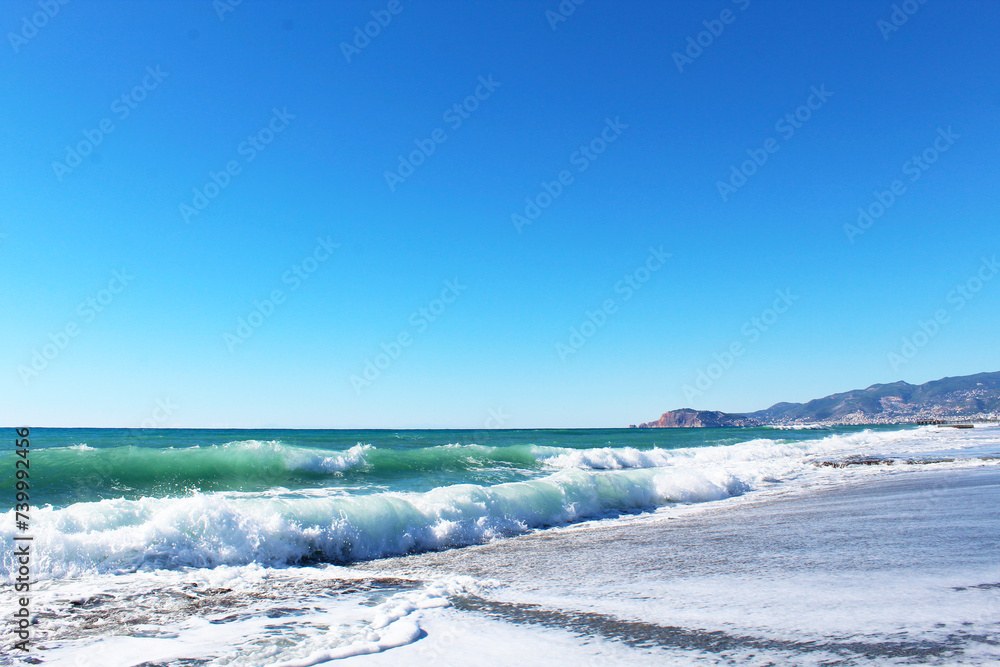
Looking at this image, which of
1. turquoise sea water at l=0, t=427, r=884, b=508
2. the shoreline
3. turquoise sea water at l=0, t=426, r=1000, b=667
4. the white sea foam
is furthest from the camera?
turquoise sea water at l=0, t=427, r=884, b=508

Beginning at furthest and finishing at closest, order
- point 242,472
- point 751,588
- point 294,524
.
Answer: point 242,472 → point 294,524 → point 751,588

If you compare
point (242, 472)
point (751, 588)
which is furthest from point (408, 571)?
point (242, 472)

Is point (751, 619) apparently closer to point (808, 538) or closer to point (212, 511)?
point (808, 538)

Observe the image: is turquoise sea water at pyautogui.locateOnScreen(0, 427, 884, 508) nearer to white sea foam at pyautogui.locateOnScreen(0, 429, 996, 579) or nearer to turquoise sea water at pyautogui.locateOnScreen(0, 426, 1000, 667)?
turquoise sea water at pyautogui.locateOnScreen(0, 426, 1000, 667)

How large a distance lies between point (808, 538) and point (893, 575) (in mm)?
2713

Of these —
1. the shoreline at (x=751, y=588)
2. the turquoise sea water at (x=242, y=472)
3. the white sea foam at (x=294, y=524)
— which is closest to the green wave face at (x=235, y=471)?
the turquoise sea water at (x=242, y=472)

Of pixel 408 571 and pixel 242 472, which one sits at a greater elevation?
pixel 242 472

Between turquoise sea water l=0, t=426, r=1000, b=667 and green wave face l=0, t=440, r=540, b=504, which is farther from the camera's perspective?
green wave face l=0, t=440, r=540, b=504

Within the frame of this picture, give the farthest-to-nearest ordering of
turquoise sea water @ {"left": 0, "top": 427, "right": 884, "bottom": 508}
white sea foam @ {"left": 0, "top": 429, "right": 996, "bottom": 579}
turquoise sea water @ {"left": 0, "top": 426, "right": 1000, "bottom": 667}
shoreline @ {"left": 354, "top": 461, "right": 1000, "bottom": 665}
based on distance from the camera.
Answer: turquoise sea water @ {"left": 0, "top": 427, "right": 884, "bottom": 508} → white sea foam @ {"left": 0, "top": 429, "right": 996, "bottom": 579} → turquoise sea water @ {"left": 0, "top": 426, "right": 1000, "bottom": 667} → shoreline @ {"left": 354, "top": 461, "right": 1000, "bottom": 665}

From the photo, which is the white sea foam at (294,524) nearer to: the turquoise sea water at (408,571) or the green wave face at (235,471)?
the turquoise sea water at (408,571)

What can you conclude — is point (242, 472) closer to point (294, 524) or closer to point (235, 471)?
point (235, 471)

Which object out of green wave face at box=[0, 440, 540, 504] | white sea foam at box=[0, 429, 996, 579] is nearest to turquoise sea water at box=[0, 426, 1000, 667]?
white sea foam at box=[0, 429, 996, 579]

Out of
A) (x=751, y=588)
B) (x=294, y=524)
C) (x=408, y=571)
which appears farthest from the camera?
(x=294, y=524)

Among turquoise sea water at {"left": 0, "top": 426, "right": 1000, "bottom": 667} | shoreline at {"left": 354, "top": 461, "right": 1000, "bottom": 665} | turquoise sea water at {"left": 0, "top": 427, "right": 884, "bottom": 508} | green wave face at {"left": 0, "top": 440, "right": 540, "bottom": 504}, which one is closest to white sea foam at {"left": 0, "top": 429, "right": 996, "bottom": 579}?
turquoise sea water at {"left": 0, "top": 426, "right": 1000, "bottom": 667}
